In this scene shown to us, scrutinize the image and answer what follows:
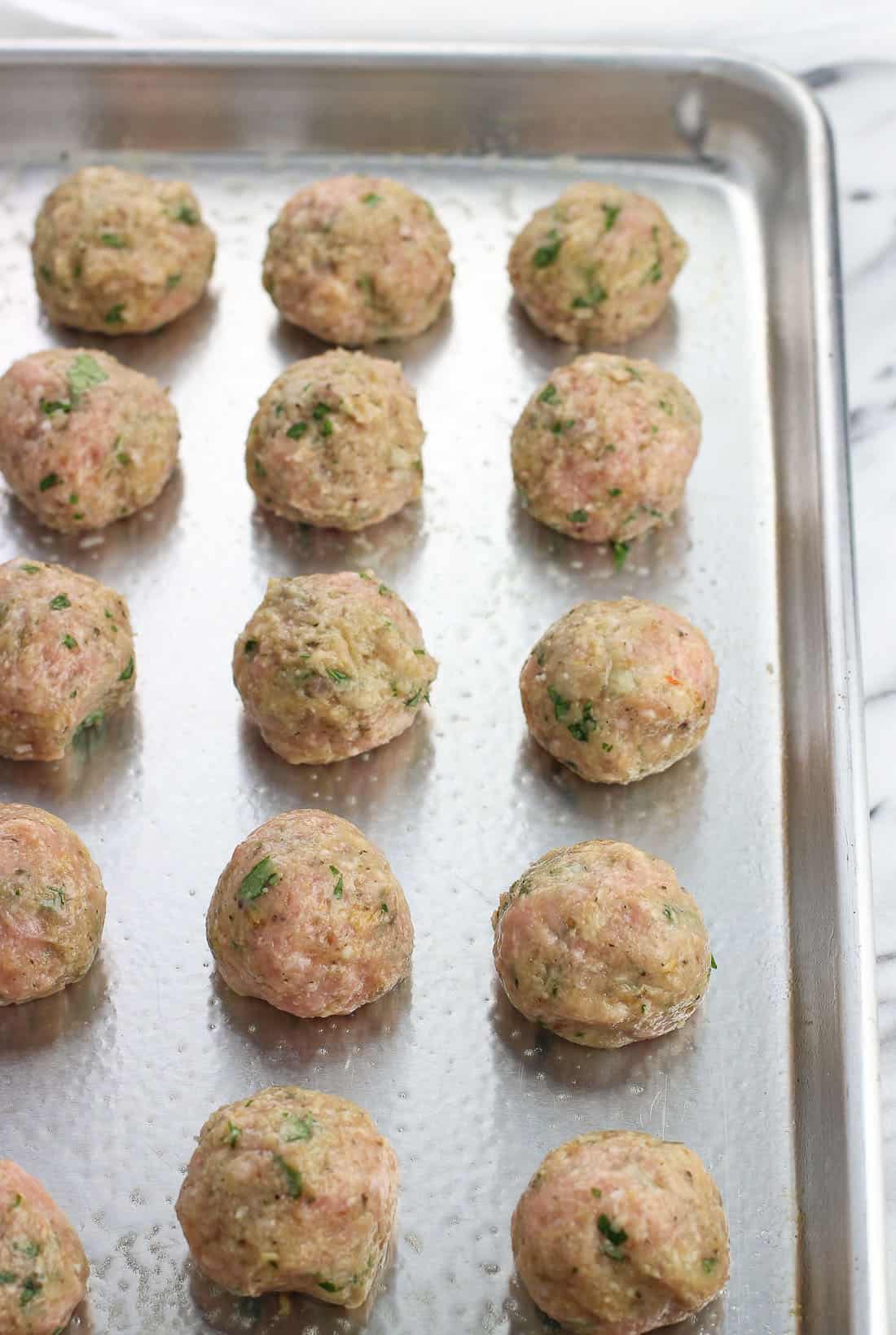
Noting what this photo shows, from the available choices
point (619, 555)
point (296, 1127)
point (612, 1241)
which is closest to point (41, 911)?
point (296, 1127)

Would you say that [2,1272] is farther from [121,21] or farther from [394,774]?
A: [121,21]

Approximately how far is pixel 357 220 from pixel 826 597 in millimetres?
1210

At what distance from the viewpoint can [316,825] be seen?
2855mm

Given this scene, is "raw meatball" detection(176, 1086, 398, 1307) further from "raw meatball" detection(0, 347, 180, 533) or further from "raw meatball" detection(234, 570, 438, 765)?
"raw meatball" detection(0, 347, 180, 533)

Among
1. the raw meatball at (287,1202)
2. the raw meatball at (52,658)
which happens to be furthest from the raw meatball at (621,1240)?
the raw meatball at (52,658)

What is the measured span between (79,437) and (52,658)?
19.3 inches

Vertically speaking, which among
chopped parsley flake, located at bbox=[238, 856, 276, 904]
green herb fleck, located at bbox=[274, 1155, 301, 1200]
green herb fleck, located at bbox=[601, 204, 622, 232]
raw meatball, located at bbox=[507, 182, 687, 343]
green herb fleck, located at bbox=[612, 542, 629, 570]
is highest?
green herb fleck, located at bbox=[601, 204, 622, 232]

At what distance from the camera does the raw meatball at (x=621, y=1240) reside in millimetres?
2469

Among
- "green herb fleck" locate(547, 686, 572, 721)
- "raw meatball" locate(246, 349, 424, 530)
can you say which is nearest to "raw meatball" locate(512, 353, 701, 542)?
"raw meatball" locate(246, 349, 424, 530)

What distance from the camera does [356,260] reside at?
140 inches

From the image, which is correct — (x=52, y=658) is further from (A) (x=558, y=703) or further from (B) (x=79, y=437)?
(A) (x=558, y=703)

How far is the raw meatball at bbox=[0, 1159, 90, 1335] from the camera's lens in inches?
96.1

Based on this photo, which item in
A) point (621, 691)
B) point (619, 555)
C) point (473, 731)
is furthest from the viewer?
point (619, 555)

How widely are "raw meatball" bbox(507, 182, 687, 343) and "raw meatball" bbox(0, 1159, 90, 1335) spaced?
2.02 m
